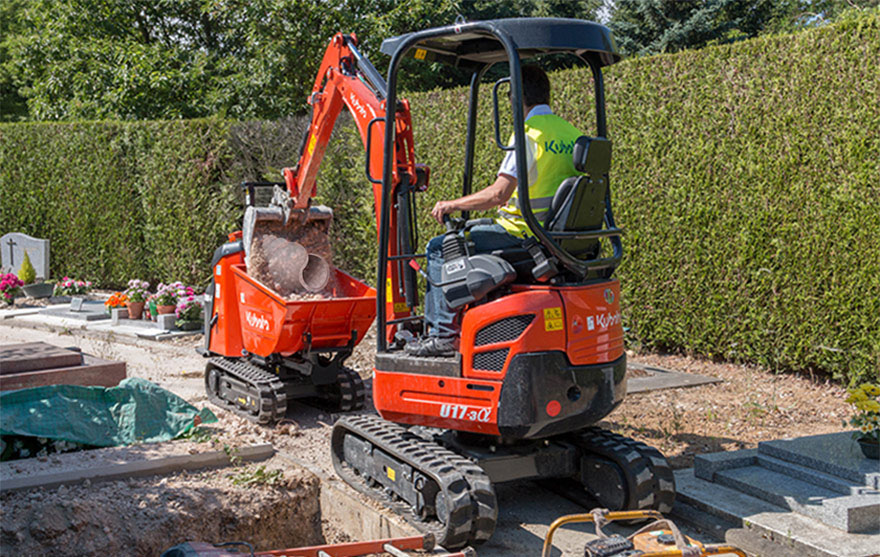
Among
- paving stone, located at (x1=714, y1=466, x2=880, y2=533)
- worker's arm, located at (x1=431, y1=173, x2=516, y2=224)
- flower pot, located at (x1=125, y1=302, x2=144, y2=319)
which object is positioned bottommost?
paving stone, located at (x1=714, y1=466, x2=880, y2=533)

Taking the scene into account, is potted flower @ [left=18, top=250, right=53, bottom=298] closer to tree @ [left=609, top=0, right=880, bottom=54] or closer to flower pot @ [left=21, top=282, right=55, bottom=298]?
flower pot @ [left=21, top=282, right=55, bottom=298]

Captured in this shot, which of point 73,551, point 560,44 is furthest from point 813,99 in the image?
point 73,551

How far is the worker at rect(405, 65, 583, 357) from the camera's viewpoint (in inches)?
172

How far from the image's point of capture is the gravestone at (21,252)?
16.0 metres

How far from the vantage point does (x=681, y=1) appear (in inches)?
851

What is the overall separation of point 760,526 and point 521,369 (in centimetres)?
148

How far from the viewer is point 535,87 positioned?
14.9ft

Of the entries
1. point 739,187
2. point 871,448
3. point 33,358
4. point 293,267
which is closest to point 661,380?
point 739,187

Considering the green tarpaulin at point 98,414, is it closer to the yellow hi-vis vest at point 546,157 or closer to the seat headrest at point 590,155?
the yellow hi-vis vest at point 546,157

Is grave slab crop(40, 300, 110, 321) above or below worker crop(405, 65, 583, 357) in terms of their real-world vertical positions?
below

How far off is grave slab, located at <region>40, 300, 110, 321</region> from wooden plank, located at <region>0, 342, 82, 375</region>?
559cm

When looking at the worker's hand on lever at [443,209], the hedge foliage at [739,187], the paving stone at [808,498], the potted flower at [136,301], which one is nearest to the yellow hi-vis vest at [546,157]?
the worker's hand on lever at [443,209]

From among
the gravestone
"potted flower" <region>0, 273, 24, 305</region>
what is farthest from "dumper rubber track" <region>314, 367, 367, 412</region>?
the gravestone

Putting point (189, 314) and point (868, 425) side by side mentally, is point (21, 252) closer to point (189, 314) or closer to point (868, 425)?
point (189, 314)
